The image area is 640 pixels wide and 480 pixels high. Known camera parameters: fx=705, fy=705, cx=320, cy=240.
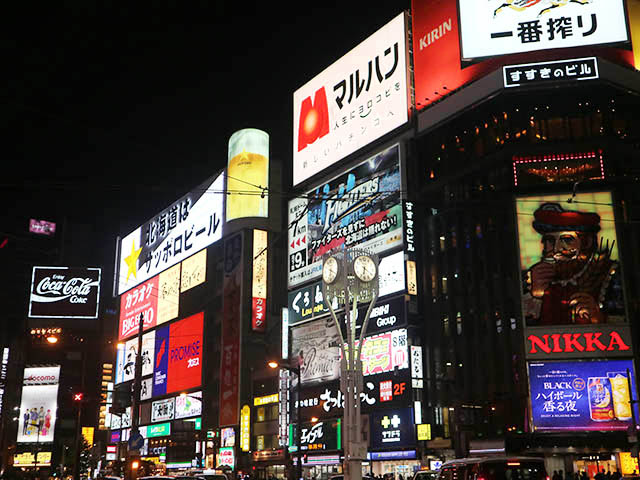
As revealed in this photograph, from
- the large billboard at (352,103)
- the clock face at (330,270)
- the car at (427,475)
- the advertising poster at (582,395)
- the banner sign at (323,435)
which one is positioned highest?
the large billboard at (352,103)

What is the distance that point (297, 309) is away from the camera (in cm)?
5509

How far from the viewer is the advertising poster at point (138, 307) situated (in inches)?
3228

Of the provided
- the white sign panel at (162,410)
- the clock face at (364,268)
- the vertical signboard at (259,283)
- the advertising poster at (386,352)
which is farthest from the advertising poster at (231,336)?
the clock face at (364,268)

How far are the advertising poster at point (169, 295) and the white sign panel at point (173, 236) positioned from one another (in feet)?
3.34

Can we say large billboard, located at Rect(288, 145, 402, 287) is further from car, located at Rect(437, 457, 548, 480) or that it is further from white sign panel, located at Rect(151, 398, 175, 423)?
car, located at Rect(437, 457, 548, 480)

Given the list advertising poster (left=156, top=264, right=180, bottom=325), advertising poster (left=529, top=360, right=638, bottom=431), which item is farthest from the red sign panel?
advertising poster (left=529, top=360, right=638, bottom=431)

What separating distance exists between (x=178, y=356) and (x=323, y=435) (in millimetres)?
27310

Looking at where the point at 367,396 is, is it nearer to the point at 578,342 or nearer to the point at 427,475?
the point at 578,342

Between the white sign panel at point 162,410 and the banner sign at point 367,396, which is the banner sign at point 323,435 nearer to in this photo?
the banner sign at point 367,396

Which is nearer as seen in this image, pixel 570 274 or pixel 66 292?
pixel 570 274

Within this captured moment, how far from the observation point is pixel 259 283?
207ft

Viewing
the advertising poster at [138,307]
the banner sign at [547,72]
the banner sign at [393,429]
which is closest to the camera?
the banner sign at [547,72]

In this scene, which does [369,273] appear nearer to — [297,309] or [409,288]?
[409,288]

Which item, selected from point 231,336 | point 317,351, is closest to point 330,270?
→ point 317,351
